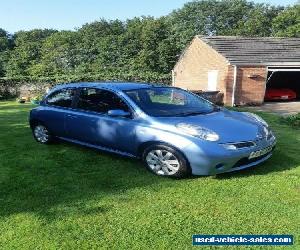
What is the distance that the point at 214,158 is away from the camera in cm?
605

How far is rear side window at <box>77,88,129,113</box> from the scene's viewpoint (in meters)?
7.36

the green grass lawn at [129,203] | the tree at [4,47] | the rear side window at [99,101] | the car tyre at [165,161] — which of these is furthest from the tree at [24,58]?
the car tyre at [165,161]

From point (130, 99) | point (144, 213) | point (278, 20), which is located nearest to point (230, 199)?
point (144, 213)

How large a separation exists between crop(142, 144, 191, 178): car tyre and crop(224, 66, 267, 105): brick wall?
1776 centimetres

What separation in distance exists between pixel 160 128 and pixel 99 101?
1.70 meters

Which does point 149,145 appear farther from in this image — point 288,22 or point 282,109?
point 288,22

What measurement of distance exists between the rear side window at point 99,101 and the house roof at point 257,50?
55.2 ft

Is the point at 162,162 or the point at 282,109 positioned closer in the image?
the point at 162,162

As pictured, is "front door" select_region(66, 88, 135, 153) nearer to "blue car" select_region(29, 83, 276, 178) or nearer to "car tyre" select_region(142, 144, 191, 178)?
"blue car" select_region(29, 83, 276, 178)

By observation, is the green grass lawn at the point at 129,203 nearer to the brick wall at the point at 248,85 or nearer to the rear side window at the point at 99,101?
the rear side window at the point at 99,101

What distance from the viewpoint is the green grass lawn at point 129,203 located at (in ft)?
14.9

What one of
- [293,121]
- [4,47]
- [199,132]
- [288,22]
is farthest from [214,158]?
[4,47]

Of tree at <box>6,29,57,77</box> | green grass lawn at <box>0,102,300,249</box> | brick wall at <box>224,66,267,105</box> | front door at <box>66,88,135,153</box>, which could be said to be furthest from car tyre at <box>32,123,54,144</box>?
tree at <box>6,29,57,77</box>

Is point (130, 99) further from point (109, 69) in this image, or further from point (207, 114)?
point (109, 69)
